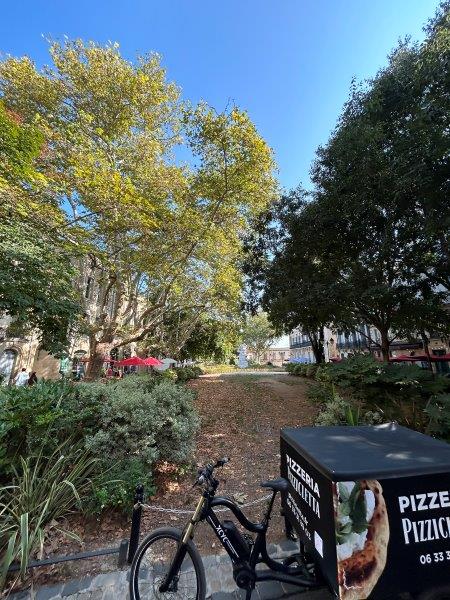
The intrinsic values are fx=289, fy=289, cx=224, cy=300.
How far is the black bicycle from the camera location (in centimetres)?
236

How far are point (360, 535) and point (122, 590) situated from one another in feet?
7.63

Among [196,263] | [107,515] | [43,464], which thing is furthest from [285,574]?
[196,263]

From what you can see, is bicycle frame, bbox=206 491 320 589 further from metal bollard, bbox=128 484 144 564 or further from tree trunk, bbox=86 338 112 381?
tree trunk, bbox=86 338 112 381

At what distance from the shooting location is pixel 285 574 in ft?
7.91

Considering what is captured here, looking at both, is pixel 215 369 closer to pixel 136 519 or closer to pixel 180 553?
pixel 136 519

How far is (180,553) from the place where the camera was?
2398 mm

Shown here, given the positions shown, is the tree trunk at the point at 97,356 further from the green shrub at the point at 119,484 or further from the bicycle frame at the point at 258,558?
the bicycle frame at the point at 258,558

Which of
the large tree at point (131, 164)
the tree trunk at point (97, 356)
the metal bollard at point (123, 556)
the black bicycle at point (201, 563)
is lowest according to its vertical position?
the metal bollard at point (123, 556)

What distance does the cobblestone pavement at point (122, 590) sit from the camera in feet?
8.48

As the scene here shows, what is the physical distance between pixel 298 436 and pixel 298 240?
28.7 ft

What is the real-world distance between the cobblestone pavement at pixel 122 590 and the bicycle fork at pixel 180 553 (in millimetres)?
453

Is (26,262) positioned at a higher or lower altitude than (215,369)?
higher

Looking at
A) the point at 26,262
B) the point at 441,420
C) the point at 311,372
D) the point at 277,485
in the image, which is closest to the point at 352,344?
the point at 311,372

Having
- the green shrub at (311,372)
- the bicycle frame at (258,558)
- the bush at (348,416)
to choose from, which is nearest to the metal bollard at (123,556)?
the bicycle frame at (258,558)
